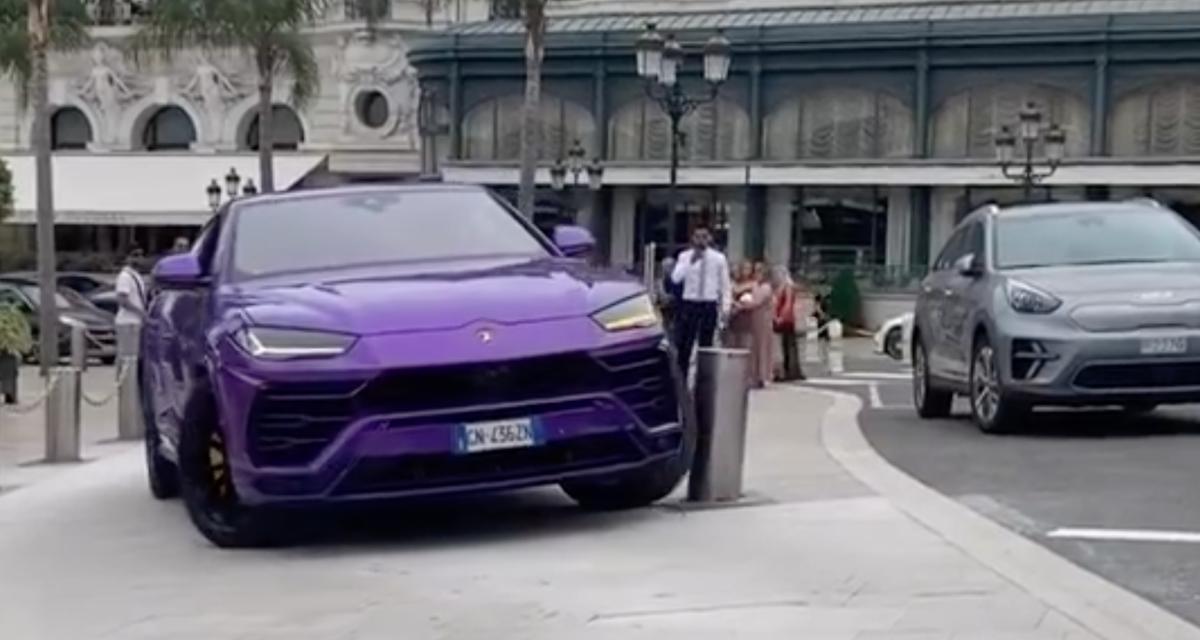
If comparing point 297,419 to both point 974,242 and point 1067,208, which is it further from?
point 1067,208

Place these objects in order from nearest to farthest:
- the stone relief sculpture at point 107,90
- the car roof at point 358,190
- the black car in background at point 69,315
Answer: the car roof at point 358,190
the black car in background at point 69,315
the stone relief sculpture at point 107,90

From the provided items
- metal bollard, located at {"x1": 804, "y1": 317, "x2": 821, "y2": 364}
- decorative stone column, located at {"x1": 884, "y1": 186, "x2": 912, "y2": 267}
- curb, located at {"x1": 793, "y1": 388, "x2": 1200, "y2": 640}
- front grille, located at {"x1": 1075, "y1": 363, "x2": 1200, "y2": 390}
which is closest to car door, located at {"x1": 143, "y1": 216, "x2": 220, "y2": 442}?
curb, located at {"x1": 793, "y1": 388, "x2": 1200, "y2": 640}

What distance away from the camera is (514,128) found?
2336 inches

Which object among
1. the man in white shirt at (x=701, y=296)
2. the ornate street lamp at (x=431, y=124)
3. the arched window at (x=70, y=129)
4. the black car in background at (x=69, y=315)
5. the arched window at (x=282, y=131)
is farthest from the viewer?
the arched window at (x=70, y=129)

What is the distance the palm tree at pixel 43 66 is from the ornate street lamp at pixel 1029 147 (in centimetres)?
1563

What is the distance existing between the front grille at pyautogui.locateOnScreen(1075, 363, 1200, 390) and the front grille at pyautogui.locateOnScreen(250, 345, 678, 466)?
5.24 meters

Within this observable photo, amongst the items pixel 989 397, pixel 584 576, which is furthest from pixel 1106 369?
pixel 584 576

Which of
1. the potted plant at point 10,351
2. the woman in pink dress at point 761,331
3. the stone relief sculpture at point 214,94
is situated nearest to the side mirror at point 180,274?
the potted plant at point 10,351

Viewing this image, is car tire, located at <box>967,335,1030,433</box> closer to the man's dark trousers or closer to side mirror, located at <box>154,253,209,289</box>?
side mirror, located at <box>154,253,209,289</box>

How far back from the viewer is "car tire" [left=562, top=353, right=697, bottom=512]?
32.7ft

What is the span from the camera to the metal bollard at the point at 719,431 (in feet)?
34.7

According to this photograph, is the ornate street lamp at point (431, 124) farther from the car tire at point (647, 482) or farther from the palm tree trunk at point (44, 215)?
the car tire at point (647, 482)

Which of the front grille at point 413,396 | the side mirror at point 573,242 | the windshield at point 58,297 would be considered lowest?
the windshield at point 58,297

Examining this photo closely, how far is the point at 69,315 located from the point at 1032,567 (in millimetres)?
29811
